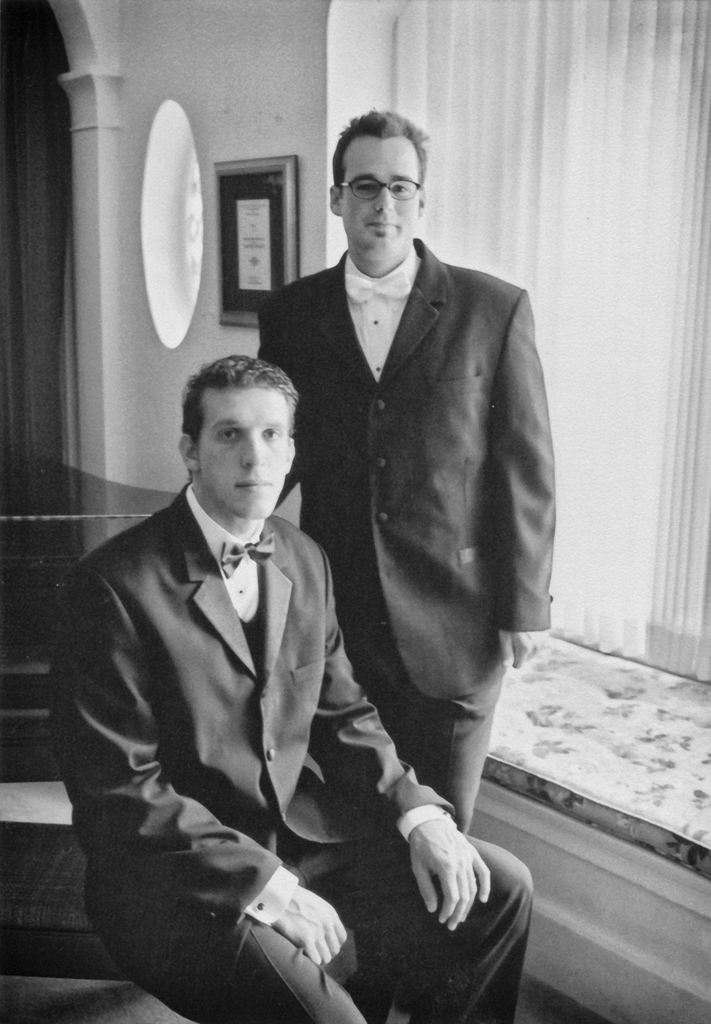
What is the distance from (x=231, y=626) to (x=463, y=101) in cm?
167

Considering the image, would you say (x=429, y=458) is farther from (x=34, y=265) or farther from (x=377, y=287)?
(x=34, y=265)

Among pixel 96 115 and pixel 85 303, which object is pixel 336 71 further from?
pixel 85 303

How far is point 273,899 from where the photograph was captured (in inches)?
61.5

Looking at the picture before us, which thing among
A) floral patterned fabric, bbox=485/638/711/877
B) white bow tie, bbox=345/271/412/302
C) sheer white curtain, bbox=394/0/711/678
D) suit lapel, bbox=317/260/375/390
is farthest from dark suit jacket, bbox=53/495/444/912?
sheer white curtain, bbox=394/0/711/678

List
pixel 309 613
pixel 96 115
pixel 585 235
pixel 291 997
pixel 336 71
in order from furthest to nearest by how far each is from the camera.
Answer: pixel 585 235, pixel 336 71, pixel 96 115, pixel 309 613, pixel 291 997

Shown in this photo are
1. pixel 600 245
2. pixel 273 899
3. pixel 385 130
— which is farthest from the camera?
pixel 600 245

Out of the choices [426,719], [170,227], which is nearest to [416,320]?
[170,227]

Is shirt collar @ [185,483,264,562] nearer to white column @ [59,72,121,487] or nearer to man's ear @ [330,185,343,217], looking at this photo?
man's ear @ [330,185,343,217]

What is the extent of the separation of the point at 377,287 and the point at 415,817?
892 mm

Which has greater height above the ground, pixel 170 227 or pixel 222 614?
pixel 170 227

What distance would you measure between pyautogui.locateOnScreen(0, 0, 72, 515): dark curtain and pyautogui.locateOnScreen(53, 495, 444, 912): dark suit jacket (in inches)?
32.5

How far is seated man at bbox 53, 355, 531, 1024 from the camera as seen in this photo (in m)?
1.54

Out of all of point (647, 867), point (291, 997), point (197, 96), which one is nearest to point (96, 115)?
point (197, 96)

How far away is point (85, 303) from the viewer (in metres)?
2.19
